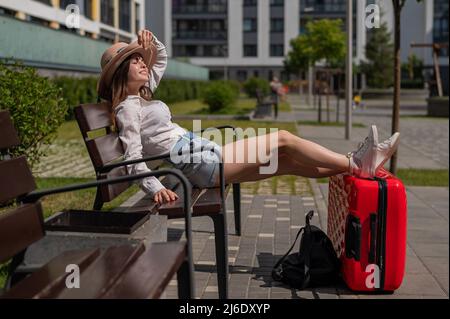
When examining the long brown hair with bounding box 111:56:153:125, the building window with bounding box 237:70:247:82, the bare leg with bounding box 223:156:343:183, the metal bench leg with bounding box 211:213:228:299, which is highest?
the building window with bounding box 237:70:247:82

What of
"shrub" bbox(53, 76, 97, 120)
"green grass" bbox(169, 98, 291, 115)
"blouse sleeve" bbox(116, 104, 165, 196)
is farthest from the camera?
"green grass" bbox(169, 98, 291, 115)

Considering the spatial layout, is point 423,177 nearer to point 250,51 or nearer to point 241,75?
point 250,51

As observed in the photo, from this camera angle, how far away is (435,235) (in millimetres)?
5621

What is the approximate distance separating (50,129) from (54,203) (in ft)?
2.79

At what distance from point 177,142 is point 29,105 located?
255 centimetres

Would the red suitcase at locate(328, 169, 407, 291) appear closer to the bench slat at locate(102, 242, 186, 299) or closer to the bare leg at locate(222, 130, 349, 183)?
the bare leg at locate(222, 130, 349, 183)

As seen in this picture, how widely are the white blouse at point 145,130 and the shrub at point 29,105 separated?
81.5 inches

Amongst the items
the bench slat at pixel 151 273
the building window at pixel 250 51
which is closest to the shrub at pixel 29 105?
the bench slat at pixel 151 273

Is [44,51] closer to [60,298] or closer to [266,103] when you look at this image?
[266,103]

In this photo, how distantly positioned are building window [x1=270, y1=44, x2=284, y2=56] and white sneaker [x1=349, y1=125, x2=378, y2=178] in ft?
213

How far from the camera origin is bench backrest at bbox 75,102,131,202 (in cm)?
357

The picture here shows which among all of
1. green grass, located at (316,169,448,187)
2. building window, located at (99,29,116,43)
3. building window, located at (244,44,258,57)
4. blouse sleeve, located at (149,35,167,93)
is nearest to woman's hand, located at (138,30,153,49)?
blouse sleeve, located at (149,35,167,93)

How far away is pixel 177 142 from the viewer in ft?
13.1

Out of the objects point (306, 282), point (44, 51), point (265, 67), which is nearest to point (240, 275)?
point (306, 282)
